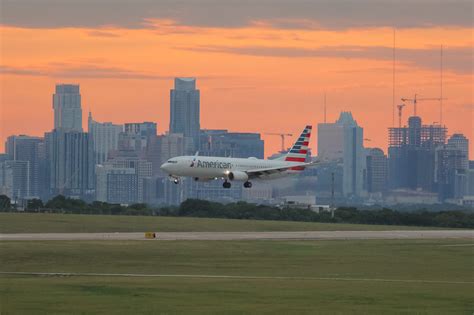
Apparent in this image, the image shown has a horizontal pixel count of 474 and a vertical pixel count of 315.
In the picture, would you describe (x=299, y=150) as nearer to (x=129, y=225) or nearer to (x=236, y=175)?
(x=236, y=175)

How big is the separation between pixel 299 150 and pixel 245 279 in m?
93.6

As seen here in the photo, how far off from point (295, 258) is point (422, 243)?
59.9 feet

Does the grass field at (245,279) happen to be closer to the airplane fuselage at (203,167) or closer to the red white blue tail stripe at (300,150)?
the airplane fuselage at (203,167)

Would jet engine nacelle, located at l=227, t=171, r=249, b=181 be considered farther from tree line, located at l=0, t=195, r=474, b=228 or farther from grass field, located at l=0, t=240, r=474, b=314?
grass field, located at l=0, t=240, r=474, b=314

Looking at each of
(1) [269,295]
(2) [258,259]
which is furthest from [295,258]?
(1) [269,295]

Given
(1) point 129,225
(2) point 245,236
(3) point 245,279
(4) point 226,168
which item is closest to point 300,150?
(4) point 226,168

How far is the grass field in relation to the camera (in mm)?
55125

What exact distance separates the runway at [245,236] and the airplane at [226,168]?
105 ft

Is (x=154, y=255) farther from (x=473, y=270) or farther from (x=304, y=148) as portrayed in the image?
(x=304, y=148)

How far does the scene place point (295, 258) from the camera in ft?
271

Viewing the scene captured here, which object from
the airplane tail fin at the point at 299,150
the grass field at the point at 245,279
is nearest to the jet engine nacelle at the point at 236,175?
the airplane tail fin at the point at 299,150

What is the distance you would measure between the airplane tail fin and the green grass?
112ft

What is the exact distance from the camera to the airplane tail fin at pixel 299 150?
160 metres

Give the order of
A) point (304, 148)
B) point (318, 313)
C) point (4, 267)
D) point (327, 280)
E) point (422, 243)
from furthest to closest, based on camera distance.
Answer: point (304, 148) < point (422, 243) < point (4, 267) < point (327, 280) < point (318, 313)
